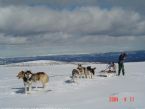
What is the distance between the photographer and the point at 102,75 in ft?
79.3

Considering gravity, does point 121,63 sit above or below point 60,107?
above

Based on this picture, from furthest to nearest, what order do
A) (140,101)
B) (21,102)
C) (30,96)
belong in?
(30,96)
(21,102)
(140,101)

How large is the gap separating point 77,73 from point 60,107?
29.8 ft

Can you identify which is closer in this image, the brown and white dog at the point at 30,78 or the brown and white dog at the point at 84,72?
the brown and white dog at the point at 30,78

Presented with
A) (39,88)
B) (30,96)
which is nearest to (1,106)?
(30,96)

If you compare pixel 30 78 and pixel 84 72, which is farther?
pixel 84 72

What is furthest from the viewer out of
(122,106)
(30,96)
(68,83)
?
(68,83)

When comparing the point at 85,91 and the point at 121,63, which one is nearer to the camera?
the point at 85,91

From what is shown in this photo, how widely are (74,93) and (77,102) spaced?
2.72 m

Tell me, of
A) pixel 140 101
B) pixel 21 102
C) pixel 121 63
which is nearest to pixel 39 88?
pixel 21 102

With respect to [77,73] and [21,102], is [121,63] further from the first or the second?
[21,102]

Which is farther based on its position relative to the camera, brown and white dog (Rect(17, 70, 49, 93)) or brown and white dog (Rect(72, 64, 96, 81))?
brown and white dog (Rect(72, 64, 96, 81))

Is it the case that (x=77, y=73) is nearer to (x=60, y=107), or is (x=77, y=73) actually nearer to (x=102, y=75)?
(x=102, y=75)

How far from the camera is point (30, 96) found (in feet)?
51.5
